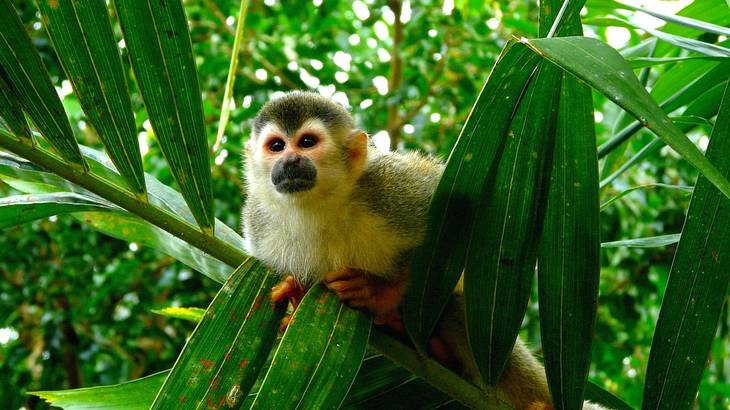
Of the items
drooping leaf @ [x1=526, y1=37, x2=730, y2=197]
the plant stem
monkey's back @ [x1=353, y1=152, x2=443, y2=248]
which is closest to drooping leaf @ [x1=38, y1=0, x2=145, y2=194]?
the plant stem

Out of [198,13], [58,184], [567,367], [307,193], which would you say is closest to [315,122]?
[307,193]

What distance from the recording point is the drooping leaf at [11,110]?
1123mm

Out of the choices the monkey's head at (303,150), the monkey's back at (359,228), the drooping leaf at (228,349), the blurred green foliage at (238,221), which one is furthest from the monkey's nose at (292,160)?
the blurred green foliage at (238,221)

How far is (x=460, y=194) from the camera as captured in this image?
1.18 metres

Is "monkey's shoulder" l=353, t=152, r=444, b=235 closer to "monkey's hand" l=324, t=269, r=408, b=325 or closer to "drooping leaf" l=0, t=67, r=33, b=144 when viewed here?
"monkey's hand" l=324, t=269, r=408, b=325

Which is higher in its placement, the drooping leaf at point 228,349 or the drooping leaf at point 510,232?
the drooping leaf at point 510,232

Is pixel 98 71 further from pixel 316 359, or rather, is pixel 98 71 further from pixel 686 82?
pixel 686 82

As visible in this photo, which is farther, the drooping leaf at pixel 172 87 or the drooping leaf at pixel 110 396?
the drooping leaf at pixel 110 396

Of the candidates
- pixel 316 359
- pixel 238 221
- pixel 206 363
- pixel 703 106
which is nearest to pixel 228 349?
pixel 206 363

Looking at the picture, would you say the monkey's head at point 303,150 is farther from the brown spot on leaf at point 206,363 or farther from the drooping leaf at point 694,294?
the drooping leaf at point 694,294

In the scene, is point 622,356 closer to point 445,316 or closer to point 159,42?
point 445,316

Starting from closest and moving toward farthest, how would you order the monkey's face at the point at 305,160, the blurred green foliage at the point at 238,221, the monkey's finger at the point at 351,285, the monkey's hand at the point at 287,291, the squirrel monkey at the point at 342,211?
the monkey's hand at the point at 287,291 → the monkey's finger at the point at 351,285 → the squirrel monkey at the point at 342,211 → the monkey's face at the point at 305,160 → the blurred green foliage at the point at 238,221

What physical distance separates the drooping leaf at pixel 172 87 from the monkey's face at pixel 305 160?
68cm

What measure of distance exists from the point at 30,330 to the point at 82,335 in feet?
2.43
